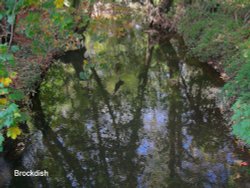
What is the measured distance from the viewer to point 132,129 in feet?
30.2

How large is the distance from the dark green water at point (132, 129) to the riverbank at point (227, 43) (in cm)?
62

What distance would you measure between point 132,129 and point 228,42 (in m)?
5.08

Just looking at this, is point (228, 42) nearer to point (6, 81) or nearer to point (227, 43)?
point (227, 43)

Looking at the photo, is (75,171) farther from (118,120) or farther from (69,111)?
(69,111)

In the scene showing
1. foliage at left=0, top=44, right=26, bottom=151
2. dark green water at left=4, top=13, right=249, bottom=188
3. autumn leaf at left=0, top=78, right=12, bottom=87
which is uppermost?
dark green water at left=4, top=13, right=249, bottom=188

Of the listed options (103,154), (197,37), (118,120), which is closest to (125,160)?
(103,154)

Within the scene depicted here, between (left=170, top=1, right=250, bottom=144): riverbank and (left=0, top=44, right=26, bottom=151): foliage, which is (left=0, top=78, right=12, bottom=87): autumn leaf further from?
(left=170, top=1, right=250, bottom=144): riverbank

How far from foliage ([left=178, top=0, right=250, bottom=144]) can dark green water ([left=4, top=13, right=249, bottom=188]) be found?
750mm

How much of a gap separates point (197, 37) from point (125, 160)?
8814 mm

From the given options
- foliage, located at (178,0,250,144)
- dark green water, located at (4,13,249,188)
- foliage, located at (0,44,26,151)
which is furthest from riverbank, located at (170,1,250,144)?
foliage, located at (0,44,26,151)

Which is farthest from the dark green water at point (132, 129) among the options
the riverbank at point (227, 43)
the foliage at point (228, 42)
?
the foliage at point (228, 42)

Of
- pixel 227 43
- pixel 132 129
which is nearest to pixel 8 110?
pixel 132 129

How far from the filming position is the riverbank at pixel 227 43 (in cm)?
755

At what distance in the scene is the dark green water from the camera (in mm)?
7230
